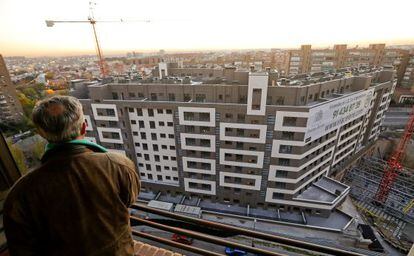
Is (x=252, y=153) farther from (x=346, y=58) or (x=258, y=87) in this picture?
(x=346, y=58)

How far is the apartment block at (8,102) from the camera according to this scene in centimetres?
285

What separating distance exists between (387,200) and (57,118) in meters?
25.2

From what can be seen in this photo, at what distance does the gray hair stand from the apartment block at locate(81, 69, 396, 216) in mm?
11192

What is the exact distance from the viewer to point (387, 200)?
59.6 ft

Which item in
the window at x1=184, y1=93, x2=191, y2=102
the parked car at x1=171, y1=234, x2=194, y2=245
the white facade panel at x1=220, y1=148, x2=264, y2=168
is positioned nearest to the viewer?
the parked car at x1=171, y1=234, x2=194, y2=245

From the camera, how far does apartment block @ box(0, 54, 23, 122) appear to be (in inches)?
112

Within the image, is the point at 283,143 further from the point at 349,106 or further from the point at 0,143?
the point at 0,143

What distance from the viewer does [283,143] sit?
12.6 m

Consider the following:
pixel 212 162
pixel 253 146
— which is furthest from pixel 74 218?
pixel 212 162

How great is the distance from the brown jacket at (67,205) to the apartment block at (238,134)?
11240 mm

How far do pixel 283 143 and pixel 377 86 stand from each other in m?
12.8

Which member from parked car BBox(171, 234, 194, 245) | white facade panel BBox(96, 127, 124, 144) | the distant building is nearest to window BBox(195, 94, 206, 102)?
white facade panel BBox(96, 127, 124, 144)

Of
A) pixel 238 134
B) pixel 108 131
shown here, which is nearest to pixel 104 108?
pixel 108 131

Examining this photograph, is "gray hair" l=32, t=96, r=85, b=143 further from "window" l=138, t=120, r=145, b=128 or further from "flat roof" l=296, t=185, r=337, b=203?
"flat roof" l=296, t=185, r=337, b=203
